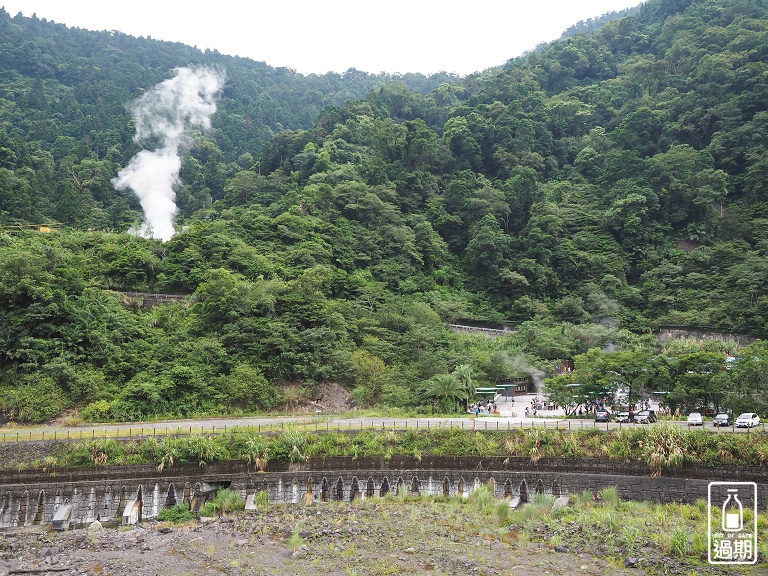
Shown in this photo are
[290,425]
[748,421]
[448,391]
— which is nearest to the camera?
[748,421]

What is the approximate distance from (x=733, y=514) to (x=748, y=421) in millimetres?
7746

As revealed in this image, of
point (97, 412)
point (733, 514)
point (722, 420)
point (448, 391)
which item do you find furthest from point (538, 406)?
point (97, 412)

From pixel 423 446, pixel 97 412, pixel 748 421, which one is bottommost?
pixel 423 446

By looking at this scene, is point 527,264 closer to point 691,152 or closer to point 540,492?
point 691,152

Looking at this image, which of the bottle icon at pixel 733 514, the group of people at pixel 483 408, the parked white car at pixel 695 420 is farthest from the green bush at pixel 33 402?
the parked white car at pixel 695 420

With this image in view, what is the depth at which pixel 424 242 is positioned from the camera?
5909 cm

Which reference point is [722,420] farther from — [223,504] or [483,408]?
[223,504]

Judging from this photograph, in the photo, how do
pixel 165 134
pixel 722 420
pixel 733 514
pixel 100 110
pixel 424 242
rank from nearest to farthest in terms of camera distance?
pixel 733 514 → pixel 722 420 → pixel 424 242 → pixel 165 134 → pixel 100 110

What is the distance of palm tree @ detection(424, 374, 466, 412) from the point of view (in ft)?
119

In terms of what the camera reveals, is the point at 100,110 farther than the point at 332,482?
Yes

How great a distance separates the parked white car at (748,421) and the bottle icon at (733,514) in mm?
5607

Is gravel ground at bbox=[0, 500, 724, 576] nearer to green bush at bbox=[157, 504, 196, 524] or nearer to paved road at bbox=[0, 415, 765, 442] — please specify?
green bush at bbox=[157, 504, 196, 524]

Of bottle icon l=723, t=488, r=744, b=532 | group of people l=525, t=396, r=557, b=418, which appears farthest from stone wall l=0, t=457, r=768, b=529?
group of people l=525, t=396, r=557, b=418

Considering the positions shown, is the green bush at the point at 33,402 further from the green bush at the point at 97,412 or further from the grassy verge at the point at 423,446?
the grassy verge at the point at 423,446
